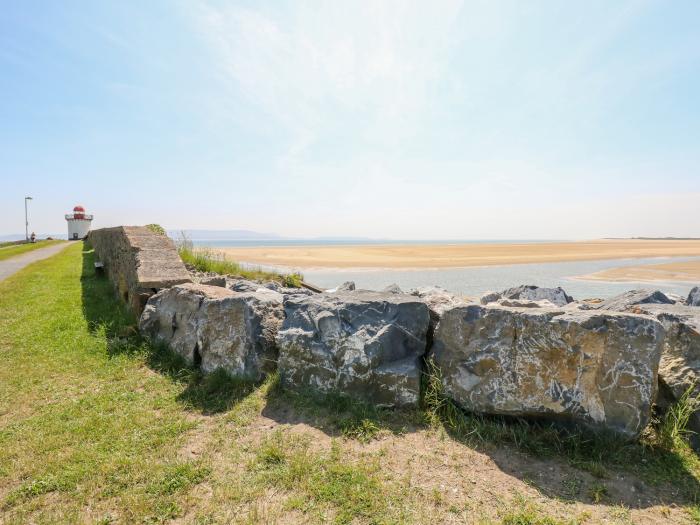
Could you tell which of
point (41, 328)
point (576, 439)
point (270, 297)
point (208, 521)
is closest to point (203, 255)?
point (41, 328)

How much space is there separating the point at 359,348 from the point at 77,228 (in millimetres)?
45555

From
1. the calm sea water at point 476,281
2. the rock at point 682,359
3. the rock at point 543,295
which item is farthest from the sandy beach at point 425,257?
the rock at point 682,359

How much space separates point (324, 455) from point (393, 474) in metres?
0.57

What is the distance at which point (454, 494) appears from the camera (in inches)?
101

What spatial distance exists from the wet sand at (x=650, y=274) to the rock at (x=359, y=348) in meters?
17.8

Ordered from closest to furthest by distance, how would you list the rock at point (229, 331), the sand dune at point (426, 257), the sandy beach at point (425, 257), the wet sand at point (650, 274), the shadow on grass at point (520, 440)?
the shadow on grass at point (520, 440) → the rock at point (229, 331) → the wet sand at point (650, 274) → the sandy beach at point (425, 257) → the sand dune at point (426, 257)

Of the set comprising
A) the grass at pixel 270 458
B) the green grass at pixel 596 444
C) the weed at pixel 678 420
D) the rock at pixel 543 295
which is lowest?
the grass at pixel 270 458

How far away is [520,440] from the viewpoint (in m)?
3.08

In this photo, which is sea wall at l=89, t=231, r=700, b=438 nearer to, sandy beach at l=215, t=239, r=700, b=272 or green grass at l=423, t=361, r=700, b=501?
green grass at l=423, t=361, r=700, b=501

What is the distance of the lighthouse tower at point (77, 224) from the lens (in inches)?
1524

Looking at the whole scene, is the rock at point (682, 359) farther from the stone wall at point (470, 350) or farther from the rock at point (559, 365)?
the rock at point (559, 365)

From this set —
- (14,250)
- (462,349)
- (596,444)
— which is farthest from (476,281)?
(14,250)

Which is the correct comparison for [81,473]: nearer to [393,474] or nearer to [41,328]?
[393,474]

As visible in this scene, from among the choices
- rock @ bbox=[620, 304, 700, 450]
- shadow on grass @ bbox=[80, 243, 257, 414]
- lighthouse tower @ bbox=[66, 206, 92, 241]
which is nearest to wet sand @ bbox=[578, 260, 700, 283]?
rock @ bbox=[620, 304, 700, 450]
